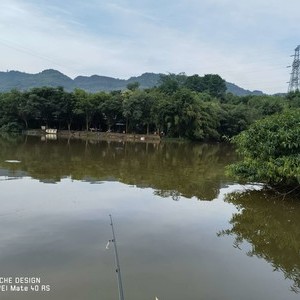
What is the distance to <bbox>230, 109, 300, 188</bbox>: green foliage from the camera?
10078 mm

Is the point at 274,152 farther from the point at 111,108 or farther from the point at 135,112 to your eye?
the point at 111,108

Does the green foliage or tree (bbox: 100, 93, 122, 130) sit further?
tree (bbox: 100, 93, 122, 130)

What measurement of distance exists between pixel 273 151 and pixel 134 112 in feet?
120

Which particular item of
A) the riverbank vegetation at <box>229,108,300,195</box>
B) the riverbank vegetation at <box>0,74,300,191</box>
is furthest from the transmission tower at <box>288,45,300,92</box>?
the riverbank vegetation at <box>229,108,300,195</box>

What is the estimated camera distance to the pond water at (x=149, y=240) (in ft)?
16.7

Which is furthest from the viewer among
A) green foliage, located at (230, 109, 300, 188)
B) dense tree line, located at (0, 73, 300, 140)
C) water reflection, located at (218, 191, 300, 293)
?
dense tree line, located at (0, 73, 300, 140)

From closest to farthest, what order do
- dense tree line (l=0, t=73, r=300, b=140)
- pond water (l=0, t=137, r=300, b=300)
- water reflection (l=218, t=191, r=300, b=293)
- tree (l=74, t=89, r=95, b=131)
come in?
pond water (l=0, t=137, r=300, b=300) < water reflection (l=218, t=191, r=300, b=293) < dense tree line (l=0, t=73, r=300, b=140) < tree (l=74, t=89, r=95, b=131)

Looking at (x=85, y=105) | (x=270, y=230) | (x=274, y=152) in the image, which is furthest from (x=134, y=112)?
(x=270, y=230)

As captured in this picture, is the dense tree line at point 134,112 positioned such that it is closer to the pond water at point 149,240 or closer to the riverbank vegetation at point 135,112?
the riverbank vegetation at point 135,112

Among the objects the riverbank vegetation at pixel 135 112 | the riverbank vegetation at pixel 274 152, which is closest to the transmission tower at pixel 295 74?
the riverbank vegetation at pixel 135 112

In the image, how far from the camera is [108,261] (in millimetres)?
5762

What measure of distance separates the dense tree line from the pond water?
31545 millimetres

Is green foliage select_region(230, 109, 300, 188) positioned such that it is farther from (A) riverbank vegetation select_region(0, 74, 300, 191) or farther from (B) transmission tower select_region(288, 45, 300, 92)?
(B) transmission tower select_region(288, 45, 300, 92)

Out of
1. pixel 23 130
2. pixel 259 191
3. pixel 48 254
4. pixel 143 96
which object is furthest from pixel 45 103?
pixel 48 254
